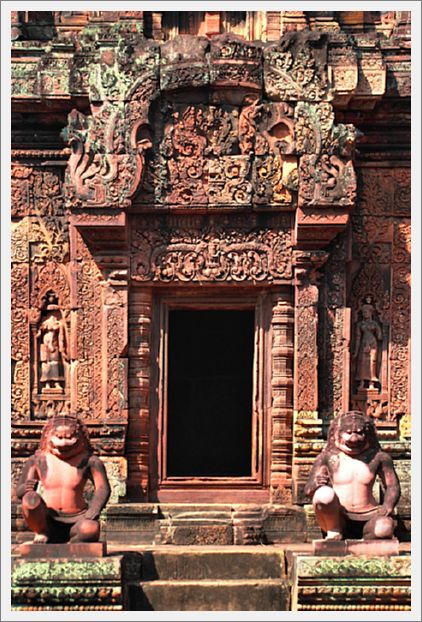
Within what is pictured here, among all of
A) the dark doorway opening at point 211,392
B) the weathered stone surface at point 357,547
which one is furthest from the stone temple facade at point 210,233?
the dark doorway opening at point 211,392

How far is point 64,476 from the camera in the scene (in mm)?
14359

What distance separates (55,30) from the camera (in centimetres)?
1630

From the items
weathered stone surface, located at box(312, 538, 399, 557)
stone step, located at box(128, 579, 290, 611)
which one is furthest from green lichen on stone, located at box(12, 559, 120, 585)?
weathered stone surface, located at box(312, 538, 399, 557)

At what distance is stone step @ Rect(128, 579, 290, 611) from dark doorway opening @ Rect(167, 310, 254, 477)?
17.2 feet

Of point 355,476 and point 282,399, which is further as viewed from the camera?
point 282,399

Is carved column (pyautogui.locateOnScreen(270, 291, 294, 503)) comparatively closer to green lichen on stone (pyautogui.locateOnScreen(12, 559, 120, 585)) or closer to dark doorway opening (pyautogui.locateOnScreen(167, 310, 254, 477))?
green lichen on stone (pyautogui.locateOnScreen(12, 559, 120, 585))

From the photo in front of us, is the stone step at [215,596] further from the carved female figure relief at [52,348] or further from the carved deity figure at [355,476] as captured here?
the carved female figure relief at [52,348]

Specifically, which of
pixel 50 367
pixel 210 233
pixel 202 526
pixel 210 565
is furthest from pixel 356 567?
pixel 50 367

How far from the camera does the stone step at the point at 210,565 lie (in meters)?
14.7

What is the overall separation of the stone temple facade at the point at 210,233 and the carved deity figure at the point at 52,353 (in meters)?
0.02

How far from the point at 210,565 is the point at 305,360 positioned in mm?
2340

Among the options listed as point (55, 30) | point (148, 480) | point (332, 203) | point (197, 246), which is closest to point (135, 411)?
point (148, 480)

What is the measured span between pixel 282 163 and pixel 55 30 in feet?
8.78

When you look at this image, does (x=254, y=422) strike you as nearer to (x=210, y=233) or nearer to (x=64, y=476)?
(x=210, y=233)
